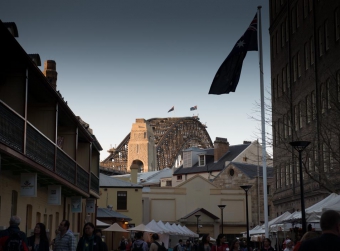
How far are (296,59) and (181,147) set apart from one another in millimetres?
116618

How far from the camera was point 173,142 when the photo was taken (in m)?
166

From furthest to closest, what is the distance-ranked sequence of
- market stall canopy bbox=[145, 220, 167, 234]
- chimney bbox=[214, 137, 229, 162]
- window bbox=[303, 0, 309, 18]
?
chimney bbox=[214, 137, 229, 162], market stall canopy bbox=[145, 220, 167, 234], window bbox=[303, 0, 309, 18]

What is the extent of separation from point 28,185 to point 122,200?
51.4 m

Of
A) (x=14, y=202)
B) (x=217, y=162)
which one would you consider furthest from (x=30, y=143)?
(x=217, y=162)

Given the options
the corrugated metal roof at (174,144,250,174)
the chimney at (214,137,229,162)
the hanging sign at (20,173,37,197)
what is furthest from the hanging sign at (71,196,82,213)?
the chimney at (214,137,229,162)

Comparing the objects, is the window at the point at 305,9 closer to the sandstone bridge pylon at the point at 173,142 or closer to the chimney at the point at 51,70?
the chimney at the point at 51,70

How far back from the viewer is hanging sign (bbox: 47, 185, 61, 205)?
25719mm

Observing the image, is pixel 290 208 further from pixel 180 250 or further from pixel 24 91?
pixel 24 91

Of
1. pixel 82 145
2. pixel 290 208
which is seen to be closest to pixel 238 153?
pixel 290 208

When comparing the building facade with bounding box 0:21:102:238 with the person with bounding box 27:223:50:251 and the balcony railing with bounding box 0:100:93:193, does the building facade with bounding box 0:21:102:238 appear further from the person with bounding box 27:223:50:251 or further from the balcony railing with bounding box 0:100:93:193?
the person with bounding box 27:223:50:251

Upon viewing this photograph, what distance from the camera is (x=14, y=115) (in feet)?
59.4

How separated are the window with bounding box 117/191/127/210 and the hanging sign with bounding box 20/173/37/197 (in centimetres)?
5102

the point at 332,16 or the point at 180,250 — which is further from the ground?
the point at 332,16

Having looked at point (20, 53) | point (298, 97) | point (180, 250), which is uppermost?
point (298, 97)
